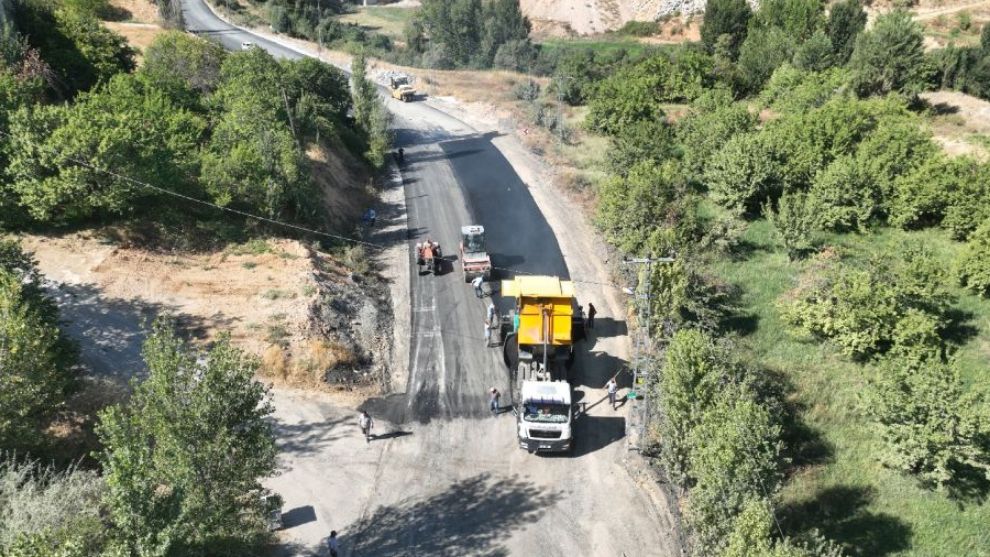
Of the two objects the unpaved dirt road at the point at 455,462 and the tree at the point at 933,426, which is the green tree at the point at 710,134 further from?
the tree at the point at 933,426

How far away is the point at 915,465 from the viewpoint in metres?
22.0

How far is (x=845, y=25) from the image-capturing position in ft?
211

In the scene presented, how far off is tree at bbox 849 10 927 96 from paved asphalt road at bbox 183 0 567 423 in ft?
102

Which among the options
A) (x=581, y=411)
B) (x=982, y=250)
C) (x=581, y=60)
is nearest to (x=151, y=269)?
(x=581, y=411)

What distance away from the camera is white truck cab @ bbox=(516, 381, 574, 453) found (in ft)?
74.9

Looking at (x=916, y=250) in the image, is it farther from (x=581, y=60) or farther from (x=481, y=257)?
(x=581, y=60)

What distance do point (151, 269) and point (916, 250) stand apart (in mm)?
35436

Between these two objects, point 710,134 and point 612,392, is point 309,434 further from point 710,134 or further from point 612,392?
point 710,134

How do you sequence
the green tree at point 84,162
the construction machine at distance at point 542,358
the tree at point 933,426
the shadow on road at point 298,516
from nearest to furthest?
1. the shadow on road at point 298,516
2. the tree at point 933,426
3. the construction machine at distance at point 542,358
4. the green tree at point 84,162

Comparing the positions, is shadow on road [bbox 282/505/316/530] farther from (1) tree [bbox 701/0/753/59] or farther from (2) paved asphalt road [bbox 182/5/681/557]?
(1) tree [bbox 701/0/753/59]

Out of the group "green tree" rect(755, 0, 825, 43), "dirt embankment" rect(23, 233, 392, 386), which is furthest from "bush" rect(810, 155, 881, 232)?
"green tree" rect(755, 0, 825, 43)

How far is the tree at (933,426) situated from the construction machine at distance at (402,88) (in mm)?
53267

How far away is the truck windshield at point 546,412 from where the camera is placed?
75.5ft

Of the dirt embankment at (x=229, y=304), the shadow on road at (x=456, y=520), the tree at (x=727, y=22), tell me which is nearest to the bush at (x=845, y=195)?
the shadow on road at (x=456, y=520)
